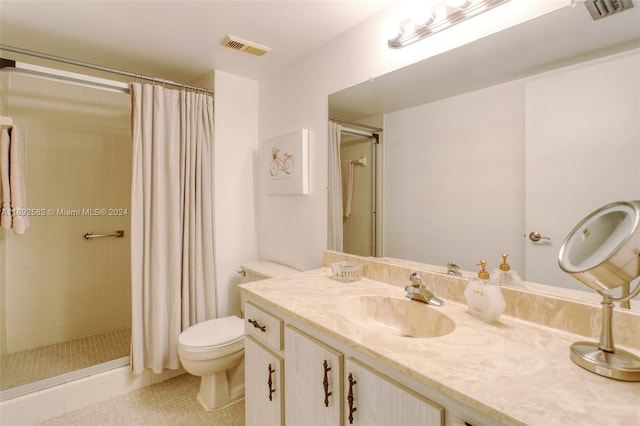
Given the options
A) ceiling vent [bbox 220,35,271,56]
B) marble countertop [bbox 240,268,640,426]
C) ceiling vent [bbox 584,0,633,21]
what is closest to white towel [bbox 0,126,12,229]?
ceiling vent [bbox 220,35,271,56]

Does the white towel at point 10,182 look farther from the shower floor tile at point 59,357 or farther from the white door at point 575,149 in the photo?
the white door at point 575,149

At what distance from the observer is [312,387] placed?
3.58 ft

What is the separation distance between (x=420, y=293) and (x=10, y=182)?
2298 mm

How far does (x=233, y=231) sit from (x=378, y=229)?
50.5 inches

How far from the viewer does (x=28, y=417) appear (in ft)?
5.64

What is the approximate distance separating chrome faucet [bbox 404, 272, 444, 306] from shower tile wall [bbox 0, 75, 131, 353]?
8.56 feet

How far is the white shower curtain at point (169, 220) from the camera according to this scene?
1983mm

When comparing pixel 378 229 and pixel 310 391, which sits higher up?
pixel 378 229

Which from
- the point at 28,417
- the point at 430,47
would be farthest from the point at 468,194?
the point at 28,417

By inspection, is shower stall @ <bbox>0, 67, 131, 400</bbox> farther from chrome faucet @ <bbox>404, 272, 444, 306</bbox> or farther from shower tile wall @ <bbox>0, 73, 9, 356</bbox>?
chrome faucet @ <bbox>404, 272, 444, 306</bbox>

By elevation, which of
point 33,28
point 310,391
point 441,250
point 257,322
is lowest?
point 310,391

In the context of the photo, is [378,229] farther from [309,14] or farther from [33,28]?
[33,28]

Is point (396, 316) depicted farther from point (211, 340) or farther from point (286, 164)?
point (286, 164)

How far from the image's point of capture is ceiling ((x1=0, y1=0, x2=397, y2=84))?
1.54 meters
